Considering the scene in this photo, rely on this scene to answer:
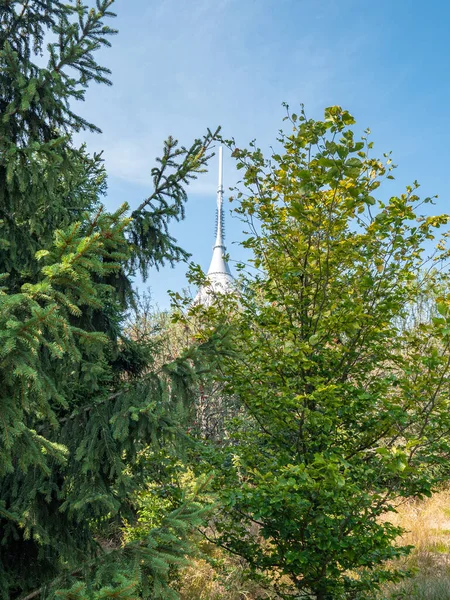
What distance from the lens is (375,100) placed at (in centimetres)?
371

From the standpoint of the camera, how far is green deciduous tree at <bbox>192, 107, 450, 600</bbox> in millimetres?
2990

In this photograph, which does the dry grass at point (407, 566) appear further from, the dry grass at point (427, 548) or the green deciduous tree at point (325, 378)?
the green deciduous tree at point (325, 378)

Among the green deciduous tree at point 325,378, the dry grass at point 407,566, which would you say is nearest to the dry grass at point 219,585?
the dry grass at point 407,566

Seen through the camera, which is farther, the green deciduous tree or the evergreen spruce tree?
the green deciduous tree

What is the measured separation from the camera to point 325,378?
3.24 m

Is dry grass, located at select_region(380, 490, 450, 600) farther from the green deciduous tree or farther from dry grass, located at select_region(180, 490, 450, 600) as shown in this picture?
the green deciduous tree

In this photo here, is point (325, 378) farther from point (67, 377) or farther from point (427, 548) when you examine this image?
point (427, 548)

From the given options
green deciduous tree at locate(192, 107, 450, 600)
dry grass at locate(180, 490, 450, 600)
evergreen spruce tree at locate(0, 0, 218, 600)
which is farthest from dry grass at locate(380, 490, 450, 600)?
evergreen spruce tree at locate(0, 0, 218, 600)

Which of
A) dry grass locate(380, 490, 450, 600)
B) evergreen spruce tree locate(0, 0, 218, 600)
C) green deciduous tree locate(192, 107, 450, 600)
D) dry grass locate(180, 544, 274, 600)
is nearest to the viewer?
evergreen spruce tree locate(0, 0, 218, 600)

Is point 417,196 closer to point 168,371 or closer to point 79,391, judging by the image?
point 168,371

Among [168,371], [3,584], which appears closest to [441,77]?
[168,371]

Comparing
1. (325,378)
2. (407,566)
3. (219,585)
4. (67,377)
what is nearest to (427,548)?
(407,566)

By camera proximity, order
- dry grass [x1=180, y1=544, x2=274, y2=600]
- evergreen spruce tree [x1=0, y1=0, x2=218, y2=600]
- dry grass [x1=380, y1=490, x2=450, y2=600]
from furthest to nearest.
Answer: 1. dry grass [x1=180, y1=544, x2=274, y2=600]
2. dry grass [x1=380, y1=490, x2=450, y2=600]
3. evergreen spruce tree [x1=0, y1=0, x2=218, y2=600]

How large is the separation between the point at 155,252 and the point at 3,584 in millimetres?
2745
